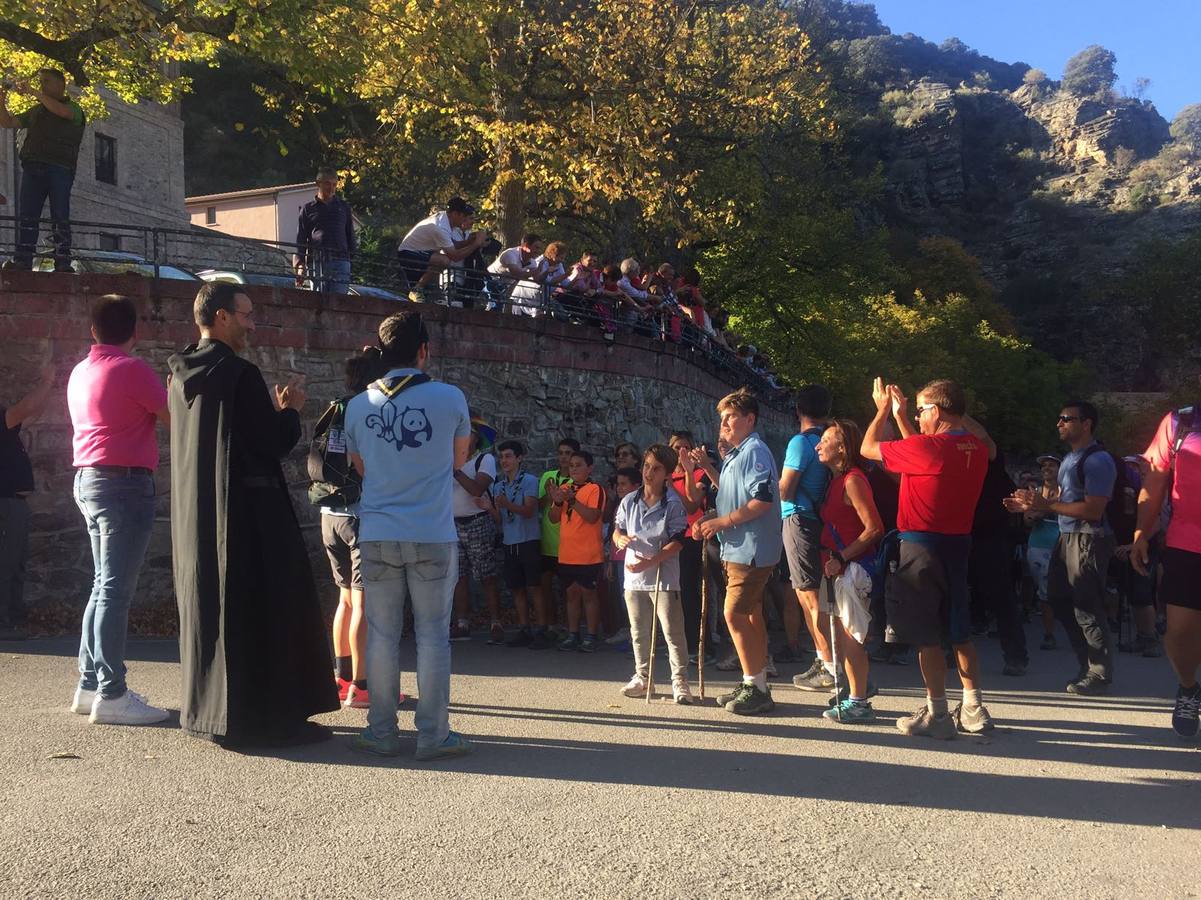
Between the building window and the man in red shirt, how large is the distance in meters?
35.3

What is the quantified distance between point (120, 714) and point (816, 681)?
15.4ft

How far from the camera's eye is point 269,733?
18.1 ft

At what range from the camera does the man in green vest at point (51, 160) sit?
1075cm

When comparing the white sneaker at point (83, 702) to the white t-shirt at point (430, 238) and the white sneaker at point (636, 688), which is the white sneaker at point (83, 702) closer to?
the white sneaker at point (636, 688)

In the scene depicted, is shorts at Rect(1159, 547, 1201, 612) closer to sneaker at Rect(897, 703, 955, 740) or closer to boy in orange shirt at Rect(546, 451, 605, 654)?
sneaker at Rect(897, 703, 955, 740)

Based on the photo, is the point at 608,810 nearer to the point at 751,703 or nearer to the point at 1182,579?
the point at 751,703

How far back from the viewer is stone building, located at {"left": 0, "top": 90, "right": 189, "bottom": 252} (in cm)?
3469

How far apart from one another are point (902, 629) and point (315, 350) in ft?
25.8

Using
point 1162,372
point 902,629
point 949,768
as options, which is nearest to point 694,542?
point 902,629

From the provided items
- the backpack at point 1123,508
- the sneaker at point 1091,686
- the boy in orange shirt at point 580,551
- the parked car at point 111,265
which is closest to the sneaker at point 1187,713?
the sneaker at point 1091,686

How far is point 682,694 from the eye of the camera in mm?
7328

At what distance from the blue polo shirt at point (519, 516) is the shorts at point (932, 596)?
475 cm

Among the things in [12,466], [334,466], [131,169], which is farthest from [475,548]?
[131,169]

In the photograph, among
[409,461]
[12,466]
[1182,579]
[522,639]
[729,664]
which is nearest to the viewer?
[409,461]
